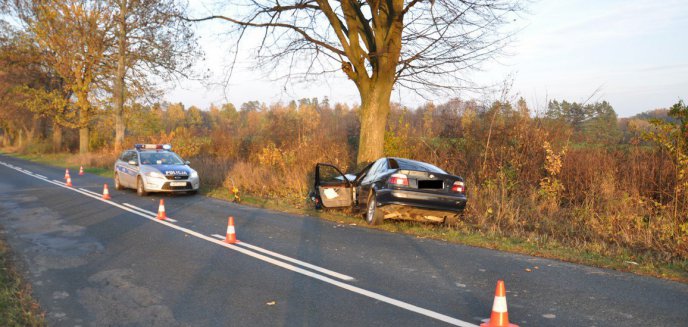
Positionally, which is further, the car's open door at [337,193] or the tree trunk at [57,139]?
the tree trunk at [57,139]

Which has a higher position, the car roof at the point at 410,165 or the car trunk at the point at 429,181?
the car roof at the point at 410,165

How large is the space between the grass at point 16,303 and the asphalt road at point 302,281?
0.14m

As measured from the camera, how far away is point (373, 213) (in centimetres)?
1041

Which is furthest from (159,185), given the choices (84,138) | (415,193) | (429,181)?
(84,138)

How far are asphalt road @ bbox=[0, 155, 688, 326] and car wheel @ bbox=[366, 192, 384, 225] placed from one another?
0.37m

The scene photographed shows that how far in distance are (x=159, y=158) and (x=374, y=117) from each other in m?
8.12

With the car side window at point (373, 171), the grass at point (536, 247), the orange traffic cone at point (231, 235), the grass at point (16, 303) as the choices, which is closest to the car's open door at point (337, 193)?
the grass at point (536, 247)

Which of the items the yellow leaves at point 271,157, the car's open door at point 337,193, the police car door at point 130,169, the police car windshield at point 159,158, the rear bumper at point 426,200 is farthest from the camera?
the yellow leaves at point 271,157

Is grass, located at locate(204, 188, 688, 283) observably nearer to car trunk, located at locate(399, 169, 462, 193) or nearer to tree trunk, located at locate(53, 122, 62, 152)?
car trunk, located at locate(399, 169, 462, 193)

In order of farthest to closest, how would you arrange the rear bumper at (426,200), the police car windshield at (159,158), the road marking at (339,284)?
1. the police car windshield at (159,158)
2. the rear bumper at (426,200)
3. the road marking at (339,284)

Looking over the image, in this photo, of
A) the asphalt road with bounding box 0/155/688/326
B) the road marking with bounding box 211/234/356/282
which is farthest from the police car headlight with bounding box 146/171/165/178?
the road marking with bounding box 211/234/356/282

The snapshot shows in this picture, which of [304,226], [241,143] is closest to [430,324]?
[304,226]

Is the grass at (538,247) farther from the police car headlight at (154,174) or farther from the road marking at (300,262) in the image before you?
the police car headlight at (154,174)

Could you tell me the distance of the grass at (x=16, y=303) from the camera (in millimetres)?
4699
